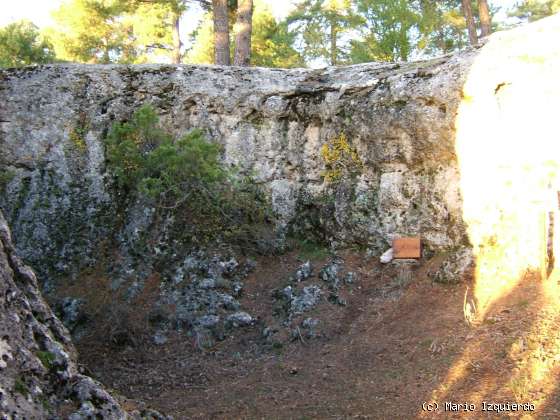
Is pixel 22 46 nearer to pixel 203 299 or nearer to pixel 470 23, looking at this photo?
pixel 203 299

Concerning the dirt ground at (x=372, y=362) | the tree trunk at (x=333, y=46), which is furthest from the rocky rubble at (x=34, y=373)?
the tree trunk at (x=333, y=46)

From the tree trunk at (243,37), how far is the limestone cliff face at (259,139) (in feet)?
7.46

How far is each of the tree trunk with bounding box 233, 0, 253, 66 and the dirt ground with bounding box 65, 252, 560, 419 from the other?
21.7 ft

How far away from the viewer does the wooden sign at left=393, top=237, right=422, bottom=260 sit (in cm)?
970

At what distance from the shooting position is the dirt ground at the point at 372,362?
21.5ft

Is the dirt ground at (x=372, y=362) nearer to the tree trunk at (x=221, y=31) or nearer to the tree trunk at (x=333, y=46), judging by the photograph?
the tree trunk at (x=221, y=31)

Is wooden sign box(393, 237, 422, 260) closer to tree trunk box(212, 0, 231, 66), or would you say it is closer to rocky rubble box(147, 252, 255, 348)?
rocky rubble box(147, 252, 255, 348)

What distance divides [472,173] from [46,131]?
318 inches

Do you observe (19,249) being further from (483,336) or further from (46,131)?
(483,336)

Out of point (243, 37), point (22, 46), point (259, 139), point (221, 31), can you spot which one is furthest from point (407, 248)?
point (22, 46)

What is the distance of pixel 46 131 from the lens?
11.1 metres

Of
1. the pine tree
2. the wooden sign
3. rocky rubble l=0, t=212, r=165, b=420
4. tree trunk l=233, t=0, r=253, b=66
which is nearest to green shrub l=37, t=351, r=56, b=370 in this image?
rocky rubble l=0, t=212, r=165, b=420

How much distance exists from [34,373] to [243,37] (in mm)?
11231

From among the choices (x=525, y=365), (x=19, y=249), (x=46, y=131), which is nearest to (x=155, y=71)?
(x=46, y=131)
